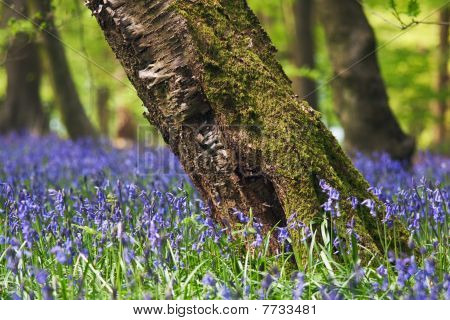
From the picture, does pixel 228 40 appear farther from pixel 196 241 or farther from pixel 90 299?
pixel 90 299

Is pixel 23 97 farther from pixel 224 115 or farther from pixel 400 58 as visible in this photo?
pixel 224 115

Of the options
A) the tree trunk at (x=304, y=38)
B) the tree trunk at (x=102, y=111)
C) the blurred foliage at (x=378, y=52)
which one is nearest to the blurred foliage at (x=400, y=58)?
the blurred foliage at (x=378, y=52)

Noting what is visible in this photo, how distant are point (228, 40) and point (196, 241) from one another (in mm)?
1351

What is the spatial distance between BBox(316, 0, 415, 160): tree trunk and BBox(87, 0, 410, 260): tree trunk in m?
4.98

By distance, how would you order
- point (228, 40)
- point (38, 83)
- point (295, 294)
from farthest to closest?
point (38, 83), point (228, 40), point (295, 294)

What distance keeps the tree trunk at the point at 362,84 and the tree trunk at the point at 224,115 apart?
4.98 metres

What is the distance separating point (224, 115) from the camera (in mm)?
3955

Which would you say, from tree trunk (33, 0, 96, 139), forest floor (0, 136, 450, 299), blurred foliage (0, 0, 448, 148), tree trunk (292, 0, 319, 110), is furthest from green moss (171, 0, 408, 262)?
tree trunk (292, 0, 319, 110)

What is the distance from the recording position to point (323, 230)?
374 cm

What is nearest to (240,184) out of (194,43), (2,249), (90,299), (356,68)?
(194,43)

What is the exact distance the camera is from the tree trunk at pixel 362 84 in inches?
348

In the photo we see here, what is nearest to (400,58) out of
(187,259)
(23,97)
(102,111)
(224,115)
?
(23,97)

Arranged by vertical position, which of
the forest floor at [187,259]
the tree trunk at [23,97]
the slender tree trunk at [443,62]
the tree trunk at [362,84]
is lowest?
the forest floor at [187,259]

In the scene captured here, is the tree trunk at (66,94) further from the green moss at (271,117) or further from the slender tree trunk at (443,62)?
the green moss at (271,117)
